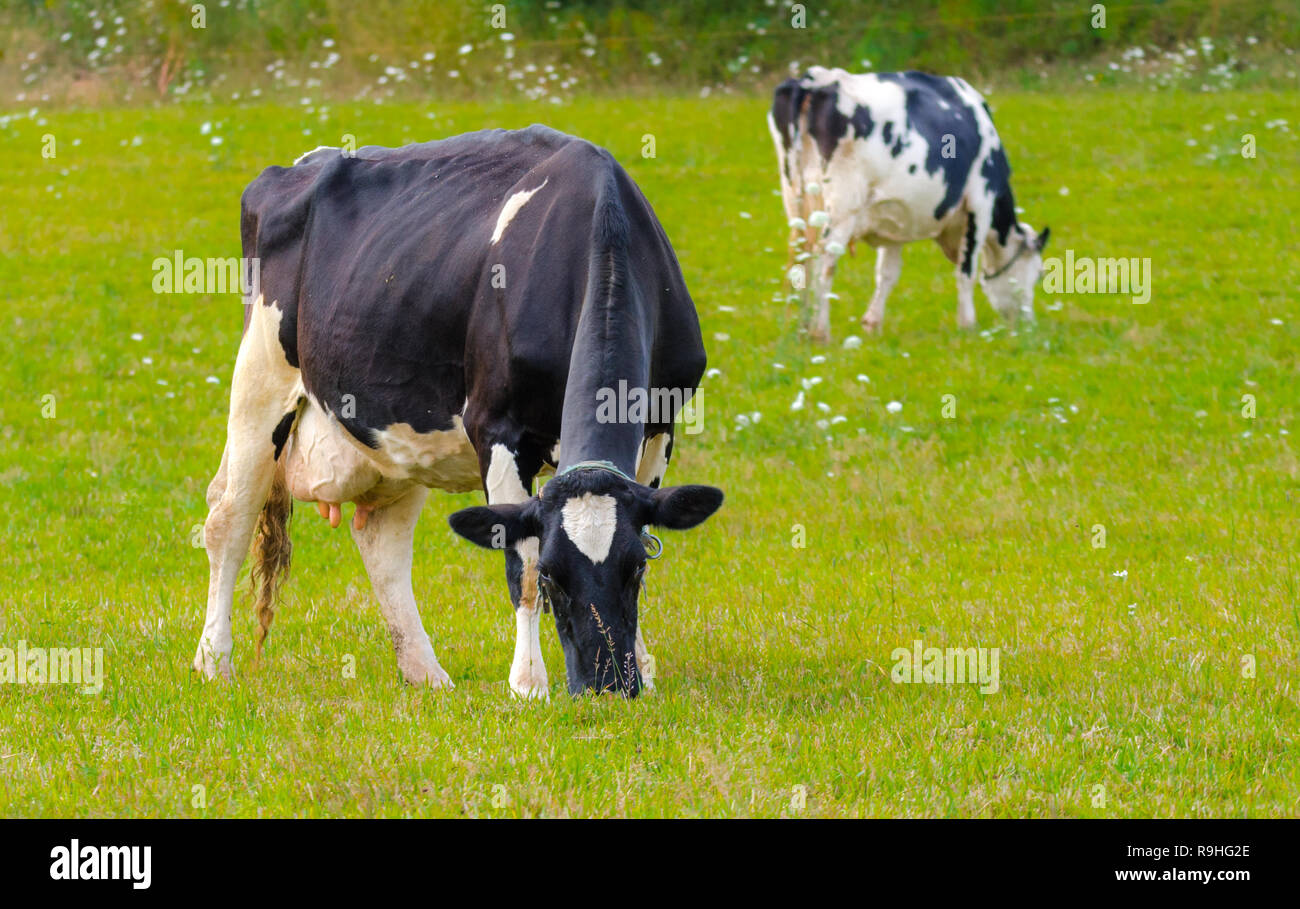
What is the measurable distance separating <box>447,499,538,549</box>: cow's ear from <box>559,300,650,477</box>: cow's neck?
22 cm

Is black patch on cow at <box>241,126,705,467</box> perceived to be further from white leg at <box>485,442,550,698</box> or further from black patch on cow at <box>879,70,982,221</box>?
black patch on cow at <box>879,70,982,221</box>

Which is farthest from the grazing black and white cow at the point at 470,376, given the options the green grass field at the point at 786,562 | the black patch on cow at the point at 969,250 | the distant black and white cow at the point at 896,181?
the black patch on cow at the point at 969,250

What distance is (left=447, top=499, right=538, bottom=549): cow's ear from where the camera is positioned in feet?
19.4

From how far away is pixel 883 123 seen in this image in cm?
1590

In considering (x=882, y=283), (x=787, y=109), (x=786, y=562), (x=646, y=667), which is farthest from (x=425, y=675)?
(x=787, y=109)

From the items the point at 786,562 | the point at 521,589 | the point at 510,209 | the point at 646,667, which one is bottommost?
the point at 786,562

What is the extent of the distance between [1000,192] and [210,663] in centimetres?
1120

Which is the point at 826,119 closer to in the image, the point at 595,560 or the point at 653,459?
the point at 653,459

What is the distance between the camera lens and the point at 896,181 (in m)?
15.9

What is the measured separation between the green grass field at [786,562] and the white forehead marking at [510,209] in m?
1.94

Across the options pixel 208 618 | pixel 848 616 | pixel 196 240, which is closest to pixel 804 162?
pixel 196 240

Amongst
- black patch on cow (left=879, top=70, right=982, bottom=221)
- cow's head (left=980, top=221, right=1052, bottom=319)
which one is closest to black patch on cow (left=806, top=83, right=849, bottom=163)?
black patch on cow (left=879, top=70, right=982, bottom=221)
